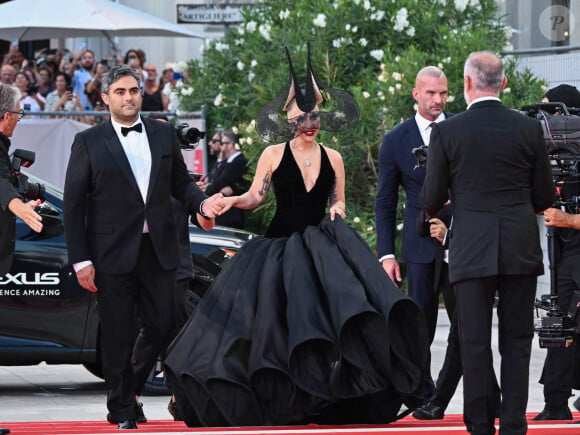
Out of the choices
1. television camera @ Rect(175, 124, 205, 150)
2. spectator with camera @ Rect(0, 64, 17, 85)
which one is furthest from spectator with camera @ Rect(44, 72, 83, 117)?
television camera @ Rect(175, 124, 205, 150)

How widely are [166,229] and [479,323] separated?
1980 mm

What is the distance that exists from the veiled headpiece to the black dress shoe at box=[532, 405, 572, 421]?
6.83 feet

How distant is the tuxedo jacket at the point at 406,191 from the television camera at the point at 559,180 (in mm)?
828

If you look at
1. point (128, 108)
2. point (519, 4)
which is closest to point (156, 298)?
point (128, 108)

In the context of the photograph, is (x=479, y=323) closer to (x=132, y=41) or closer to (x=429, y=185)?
(x=429, y=185)

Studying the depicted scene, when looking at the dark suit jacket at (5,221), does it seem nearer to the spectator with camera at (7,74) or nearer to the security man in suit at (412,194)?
the security man in suit at (412,194)

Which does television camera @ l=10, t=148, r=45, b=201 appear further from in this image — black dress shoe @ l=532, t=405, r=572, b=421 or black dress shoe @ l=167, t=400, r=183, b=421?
black dress shoe @ l=532, t=405, r=572, b=421

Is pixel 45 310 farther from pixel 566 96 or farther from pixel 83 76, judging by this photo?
pixel 83 76

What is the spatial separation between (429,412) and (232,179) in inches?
294

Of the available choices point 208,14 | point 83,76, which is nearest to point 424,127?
point 208,14

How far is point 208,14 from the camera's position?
55.3 ft

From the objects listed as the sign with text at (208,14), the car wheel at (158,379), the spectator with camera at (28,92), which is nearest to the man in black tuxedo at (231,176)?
the sign with text at (208,14)

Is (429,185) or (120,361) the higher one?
(429,185)

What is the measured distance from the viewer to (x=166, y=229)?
307 inches
